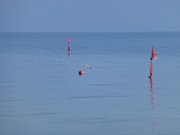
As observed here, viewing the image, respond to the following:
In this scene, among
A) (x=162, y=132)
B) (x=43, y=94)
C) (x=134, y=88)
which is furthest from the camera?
(x=134, y=88)

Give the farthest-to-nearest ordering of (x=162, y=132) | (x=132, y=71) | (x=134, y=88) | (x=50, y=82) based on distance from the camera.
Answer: (x=132, y=71)
(x=50, y=82)
(x=134, y=88)
(x=162, y=132)

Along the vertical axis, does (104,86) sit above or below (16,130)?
above

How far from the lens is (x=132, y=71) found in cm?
6456

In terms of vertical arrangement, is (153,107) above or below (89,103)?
below

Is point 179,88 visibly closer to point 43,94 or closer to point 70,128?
point 43,94

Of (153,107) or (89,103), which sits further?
(89,103)

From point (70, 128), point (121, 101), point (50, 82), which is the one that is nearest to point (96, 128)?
point (70, 128)

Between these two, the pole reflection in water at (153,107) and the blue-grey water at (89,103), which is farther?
the pole reflection in water at (153,107)

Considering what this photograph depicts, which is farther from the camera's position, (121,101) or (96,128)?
(121,101)

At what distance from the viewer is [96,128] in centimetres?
3275

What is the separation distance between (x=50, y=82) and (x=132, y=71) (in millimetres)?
12438

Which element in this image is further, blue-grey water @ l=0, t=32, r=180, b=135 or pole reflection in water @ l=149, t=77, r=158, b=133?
pole reflection in water @ l=149, t=77, r=158, b=133

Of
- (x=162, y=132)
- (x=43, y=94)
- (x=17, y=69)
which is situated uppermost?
(x=17, y=69)

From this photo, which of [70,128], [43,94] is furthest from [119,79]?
[70,128]
